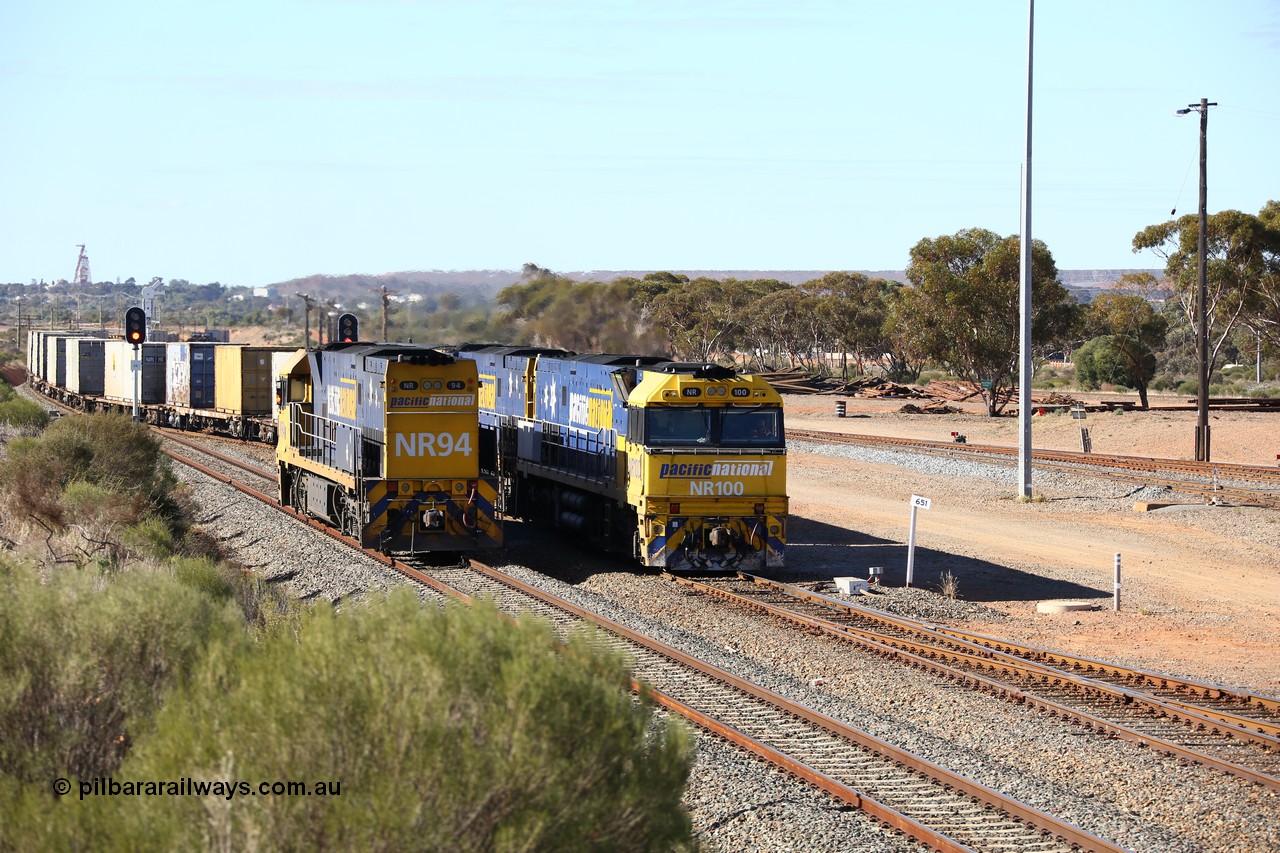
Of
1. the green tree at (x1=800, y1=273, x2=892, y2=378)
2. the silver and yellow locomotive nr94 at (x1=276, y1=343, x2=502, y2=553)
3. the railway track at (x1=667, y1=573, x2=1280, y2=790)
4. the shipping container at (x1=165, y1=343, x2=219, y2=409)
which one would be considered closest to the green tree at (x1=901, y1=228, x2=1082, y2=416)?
the shipping container at (x1=165, y1=343, x2=219, y2=409)

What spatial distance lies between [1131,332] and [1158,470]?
46.0 metres

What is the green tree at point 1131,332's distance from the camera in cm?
7275

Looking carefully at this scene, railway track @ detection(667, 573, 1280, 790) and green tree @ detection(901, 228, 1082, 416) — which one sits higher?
green tree @ detection(901, 228, 1082, 416)

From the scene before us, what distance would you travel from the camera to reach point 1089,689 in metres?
14.1

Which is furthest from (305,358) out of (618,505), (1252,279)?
(1252,279)

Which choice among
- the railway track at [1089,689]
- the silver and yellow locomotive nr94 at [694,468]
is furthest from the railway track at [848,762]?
the silver and yellow locomotive nr94 at [694,468]

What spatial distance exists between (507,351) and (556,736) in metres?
22.7

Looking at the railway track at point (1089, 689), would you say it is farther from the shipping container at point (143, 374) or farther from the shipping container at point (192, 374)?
the shipping container at point (143, 374)

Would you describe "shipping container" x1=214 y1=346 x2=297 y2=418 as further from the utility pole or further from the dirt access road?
the utility pole

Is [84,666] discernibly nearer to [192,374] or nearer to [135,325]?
[135,325]

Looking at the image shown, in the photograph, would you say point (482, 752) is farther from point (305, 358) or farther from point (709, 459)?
point (305, 358)

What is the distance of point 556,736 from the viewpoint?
6.41 meters

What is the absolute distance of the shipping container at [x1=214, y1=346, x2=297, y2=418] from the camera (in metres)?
45.4

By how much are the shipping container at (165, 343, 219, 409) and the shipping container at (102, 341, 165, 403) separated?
1.44 meters
